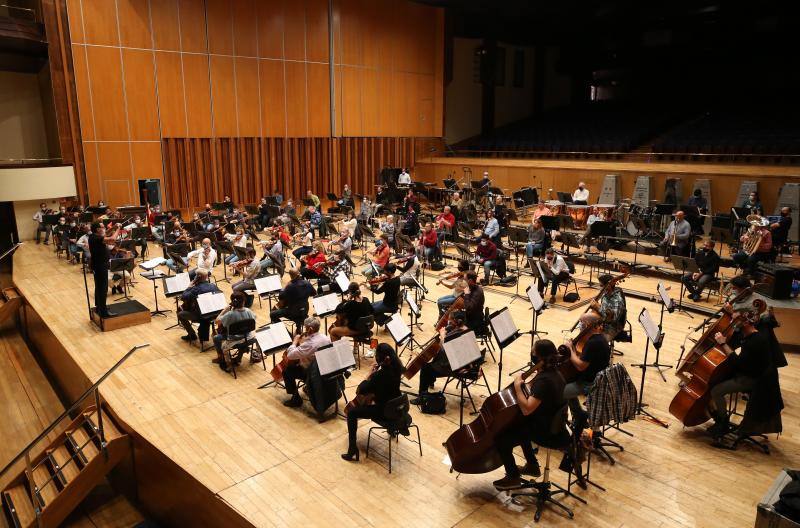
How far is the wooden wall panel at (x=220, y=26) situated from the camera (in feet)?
64.5

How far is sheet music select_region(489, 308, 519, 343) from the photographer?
254 inches

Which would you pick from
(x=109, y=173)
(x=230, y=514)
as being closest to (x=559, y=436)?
(x=230, y=514)

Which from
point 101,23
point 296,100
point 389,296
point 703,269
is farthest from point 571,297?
point 101,23

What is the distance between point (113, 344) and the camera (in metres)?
9.20

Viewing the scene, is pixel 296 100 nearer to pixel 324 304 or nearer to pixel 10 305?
pixel 10 305

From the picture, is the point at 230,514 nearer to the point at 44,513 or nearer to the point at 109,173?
the point at 44,513

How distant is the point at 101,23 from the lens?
17.4m

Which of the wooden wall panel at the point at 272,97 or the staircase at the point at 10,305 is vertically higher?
the wooden wall panel at the point at 272,97

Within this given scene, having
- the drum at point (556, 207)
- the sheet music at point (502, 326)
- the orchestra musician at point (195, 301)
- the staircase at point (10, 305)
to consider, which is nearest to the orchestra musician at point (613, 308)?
the sheet music at point (502, 326)

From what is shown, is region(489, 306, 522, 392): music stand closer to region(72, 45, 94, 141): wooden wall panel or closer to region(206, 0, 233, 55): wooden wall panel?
region(72, 45, 94, 141): wooden wall panel

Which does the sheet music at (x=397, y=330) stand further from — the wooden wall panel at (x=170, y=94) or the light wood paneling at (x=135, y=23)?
the light wood paneling at (x=135, y=23)

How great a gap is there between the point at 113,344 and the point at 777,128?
20455mm

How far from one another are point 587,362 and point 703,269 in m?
6.14

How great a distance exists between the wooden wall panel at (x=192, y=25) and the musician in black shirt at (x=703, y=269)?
17.3 meters
